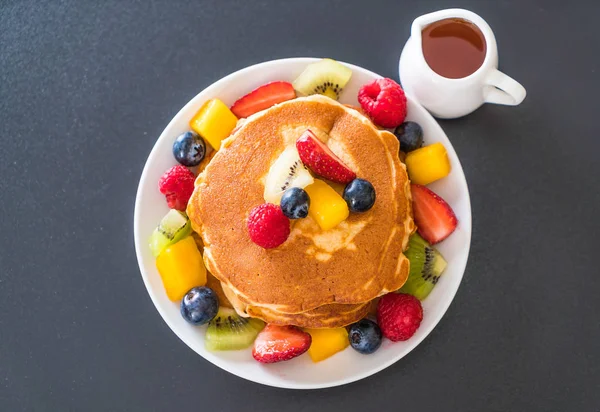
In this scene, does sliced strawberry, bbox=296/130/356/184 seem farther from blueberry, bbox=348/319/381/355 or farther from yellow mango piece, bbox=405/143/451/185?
blueberry, bbox=348/319/381/355

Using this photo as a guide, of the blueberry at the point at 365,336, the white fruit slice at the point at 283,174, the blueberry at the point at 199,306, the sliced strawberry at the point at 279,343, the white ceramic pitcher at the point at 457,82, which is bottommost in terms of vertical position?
the blueberry at the point at 365,336

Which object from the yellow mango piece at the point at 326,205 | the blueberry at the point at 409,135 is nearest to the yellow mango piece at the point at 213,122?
the yellow mango piece at the point at 326,205

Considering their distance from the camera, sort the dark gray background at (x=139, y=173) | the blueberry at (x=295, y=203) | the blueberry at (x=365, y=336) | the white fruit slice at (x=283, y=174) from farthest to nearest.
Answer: the dark gray background at (x=139, y=173) → the blueberry at (x=365, y=336) → the white fruit slice at (x=283, y=174) → the blueberry at (x=295, y=203)

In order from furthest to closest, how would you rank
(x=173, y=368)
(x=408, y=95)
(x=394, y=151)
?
1. (x=173, y=368)
2. (x=408, y=95)
3. (x=394, y=151)

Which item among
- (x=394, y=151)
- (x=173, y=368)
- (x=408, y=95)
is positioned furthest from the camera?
(x=173, y=368)

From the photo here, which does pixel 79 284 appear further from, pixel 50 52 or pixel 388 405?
pixel 388 405

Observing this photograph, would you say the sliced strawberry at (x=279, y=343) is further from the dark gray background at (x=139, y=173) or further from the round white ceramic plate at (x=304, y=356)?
the dark gray background at (x=139, y=173)

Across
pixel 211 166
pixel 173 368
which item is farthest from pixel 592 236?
pixel 173 368
